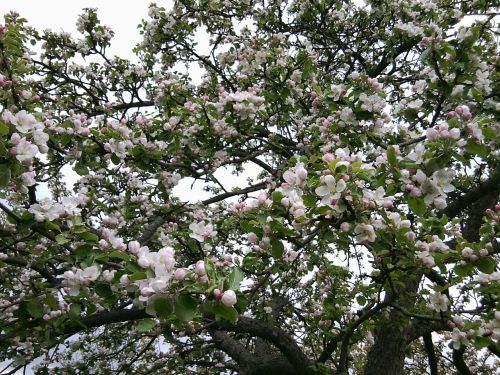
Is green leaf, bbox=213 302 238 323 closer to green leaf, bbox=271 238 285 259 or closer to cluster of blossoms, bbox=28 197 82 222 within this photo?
green leaf, bbox=271 238 285 259

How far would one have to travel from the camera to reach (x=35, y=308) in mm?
2240

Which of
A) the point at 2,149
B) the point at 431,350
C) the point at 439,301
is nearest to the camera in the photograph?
the point at 2,149

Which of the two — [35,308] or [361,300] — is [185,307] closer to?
[35,308]

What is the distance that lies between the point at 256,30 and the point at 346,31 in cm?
124

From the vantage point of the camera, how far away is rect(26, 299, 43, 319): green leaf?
222cm

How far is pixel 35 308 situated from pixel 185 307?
1.22 m

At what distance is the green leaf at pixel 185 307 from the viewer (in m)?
1.42

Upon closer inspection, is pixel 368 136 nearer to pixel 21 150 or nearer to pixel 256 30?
pixel 21 150

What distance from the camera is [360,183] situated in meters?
1.95

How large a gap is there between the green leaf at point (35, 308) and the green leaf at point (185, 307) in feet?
3.84

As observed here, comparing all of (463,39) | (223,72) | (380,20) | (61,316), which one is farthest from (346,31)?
(61,316)

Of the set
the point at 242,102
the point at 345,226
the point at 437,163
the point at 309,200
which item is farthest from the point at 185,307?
the point at 242,102

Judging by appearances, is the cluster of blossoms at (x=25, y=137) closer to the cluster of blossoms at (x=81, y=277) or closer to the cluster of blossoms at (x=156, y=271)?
the cluster of blossoms at (x=81, y=277)

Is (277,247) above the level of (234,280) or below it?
above
